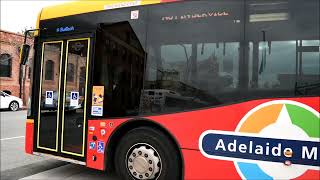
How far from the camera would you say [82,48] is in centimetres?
604

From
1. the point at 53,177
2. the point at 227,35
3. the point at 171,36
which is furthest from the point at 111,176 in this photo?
the point at 227,35

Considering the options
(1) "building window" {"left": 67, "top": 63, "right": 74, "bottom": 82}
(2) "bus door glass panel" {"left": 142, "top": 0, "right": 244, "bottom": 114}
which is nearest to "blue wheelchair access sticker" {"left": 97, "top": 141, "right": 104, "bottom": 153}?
(2) "bus door glass panel" {"left": 142, "top": 0, "right": 244, "bottom": 114}

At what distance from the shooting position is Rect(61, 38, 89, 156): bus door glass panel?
5953 millimetres

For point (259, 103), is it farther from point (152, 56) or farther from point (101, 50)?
point (101, 50)

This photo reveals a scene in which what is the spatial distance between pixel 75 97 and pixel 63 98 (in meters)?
0.31

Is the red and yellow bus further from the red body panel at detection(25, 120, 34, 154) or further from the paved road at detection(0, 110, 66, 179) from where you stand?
the paved road at detection(0, 110, 66, 179)

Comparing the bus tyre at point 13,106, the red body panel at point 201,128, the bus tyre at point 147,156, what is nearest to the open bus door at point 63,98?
the bus tyre at point 147,156

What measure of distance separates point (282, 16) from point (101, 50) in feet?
8.98

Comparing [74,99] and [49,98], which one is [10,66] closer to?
[49,98]

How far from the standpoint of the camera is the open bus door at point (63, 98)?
5988mm

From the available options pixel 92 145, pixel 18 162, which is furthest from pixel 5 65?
pixel 92 145

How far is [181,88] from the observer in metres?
5.12

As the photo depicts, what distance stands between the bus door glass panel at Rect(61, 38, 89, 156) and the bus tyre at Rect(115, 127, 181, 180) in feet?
2.65

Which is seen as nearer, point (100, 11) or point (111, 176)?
point (100, 11)
